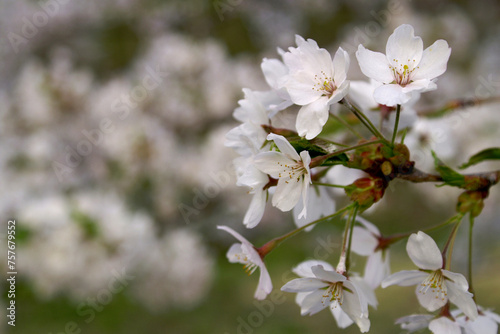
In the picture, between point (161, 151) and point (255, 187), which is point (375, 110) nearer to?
point (255, 187)

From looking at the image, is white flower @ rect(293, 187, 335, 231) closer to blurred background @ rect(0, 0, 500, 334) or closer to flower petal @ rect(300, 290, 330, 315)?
flower petal @ rect(300, 290, 330, 315)

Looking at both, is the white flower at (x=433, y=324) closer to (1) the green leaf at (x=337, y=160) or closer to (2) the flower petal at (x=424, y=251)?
(2) the flower petal at (x=424, y=251)

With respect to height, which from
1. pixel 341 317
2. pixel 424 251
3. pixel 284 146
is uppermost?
pixel 284 146

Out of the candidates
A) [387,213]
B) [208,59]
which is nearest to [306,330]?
[387,213]

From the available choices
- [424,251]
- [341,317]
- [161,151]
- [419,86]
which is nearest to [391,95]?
[419,86]

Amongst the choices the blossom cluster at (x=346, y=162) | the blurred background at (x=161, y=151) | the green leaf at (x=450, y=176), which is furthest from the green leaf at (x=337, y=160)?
the blurred background at (x=161, y=151)
